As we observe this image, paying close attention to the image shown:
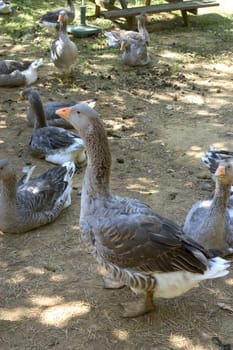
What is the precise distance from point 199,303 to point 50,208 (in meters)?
1.95

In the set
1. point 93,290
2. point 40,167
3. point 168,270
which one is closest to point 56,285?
point 93,290

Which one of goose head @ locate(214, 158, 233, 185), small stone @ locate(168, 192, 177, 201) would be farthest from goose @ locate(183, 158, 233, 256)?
small stone @ locate(168, 192, 177, 201)

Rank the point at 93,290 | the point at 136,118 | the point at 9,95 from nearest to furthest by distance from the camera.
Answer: the point at 93,290
the point at 136,118
the point at 9,95

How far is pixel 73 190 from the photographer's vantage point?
6.38 meters

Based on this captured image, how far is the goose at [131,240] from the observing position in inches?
157

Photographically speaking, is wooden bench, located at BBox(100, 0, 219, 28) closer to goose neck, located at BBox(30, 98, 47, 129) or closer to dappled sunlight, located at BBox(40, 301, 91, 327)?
goose neck, located at BBox(30, 98, 47, 129)

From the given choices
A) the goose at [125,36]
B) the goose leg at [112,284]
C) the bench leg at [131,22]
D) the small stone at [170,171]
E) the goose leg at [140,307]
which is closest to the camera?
the goose leg at [140,307]

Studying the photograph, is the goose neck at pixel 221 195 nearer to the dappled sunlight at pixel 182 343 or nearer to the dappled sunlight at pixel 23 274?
the dappled sunlight at pixel 182 343

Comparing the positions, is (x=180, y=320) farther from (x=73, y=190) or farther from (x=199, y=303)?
(x=73, y=190)

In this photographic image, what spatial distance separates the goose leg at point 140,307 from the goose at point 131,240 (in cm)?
12

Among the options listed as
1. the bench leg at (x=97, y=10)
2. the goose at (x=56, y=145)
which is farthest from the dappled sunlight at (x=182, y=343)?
the bench leg at (x=97, y=10)

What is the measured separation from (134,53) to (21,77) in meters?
2.19

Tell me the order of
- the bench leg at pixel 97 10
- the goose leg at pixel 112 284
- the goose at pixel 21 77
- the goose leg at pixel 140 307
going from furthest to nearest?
the bench leg at pixel 97 10, the goose at pixel 21 77, the goose leg at pixel 112 284, the goose leg at pixel 140 307

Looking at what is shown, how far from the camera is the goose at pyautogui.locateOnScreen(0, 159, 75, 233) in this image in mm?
5430
